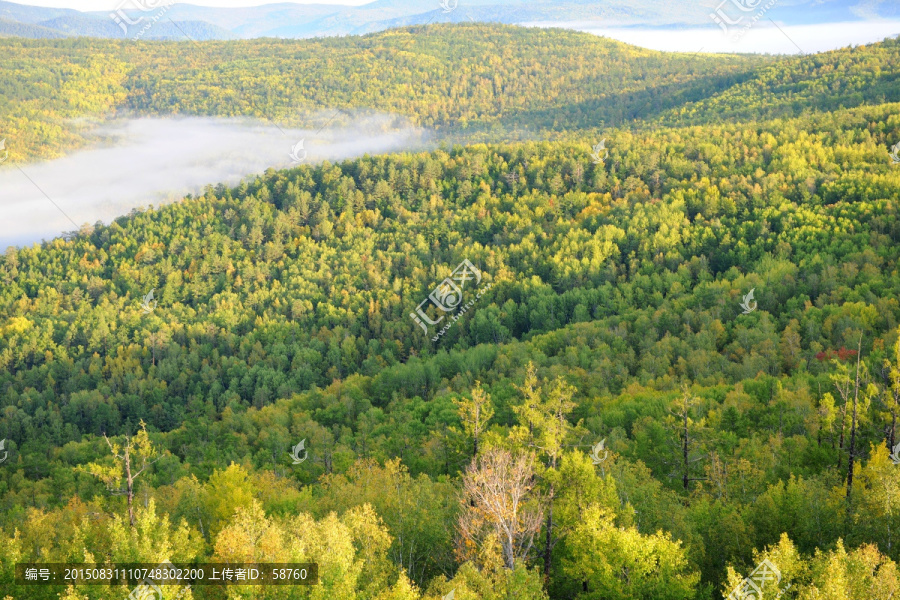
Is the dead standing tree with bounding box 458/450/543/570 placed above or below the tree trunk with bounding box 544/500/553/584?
above

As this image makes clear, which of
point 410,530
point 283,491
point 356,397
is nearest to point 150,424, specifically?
point 356,397

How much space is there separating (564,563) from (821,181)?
17355cm

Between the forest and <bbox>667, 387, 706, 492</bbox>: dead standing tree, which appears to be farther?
<bbox>667, 387, 706, 492</bbox>: dead standing tree

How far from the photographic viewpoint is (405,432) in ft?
317

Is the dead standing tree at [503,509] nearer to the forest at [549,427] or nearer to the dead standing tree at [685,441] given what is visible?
the forest at [549,427]
